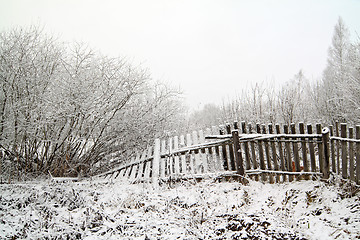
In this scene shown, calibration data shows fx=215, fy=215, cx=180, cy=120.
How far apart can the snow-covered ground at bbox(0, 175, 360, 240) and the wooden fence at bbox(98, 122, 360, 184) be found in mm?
379

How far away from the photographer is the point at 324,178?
4273 mm

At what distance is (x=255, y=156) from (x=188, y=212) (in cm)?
226

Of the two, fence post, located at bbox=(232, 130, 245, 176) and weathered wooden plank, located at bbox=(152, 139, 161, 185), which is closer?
fence post, located at bbox=(232, 130, 245, 176)

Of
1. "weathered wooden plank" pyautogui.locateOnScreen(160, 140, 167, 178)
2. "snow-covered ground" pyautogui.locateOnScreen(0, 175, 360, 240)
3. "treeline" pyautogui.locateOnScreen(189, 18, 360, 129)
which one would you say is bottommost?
"snow-covered ground" pyautogui.locateOnScreen(0, 175, 360, 240)

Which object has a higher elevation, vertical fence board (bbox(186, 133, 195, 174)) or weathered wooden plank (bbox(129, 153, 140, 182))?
vertical fence board (bbox(186, 133, 195, 174))

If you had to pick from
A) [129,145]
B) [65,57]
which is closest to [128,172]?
[129,145]

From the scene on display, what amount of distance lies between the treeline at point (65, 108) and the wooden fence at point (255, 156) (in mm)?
1271

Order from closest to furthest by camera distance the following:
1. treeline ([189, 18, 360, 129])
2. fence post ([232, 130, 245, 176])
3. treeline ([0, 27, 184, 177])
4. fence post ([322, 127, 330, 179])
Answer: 1. fence post ([322, 127, 330, 179])
2. fence post ([232, 130, 245, 176])
3. treeline ([0, 27, 184, 177])
4. treeline ([189, 18, 360, 129])

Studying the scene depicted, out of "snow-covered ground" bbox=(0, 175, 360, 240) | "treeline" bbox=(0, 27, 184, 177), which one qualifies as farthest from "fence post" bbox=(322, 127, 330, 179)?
"treeline" bbox=(0, 27, 184, 177)

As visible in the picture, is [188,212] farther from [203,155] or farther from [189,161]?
[189,161]

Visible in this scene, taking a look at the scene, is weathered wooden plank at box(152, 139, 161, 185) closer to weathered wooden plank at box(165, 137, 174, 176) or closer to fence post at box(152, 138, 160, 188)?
fence post at box(152, 138, 160, 188)

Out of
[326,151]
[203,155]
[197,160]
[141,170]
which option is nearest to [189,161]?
[197,160]

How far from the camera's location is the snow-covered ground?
2895 millimetres

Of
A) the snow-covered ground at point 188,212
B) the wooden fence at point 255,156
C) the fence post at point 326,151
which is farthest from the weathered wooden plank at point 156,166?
the fence post at point 326,151
